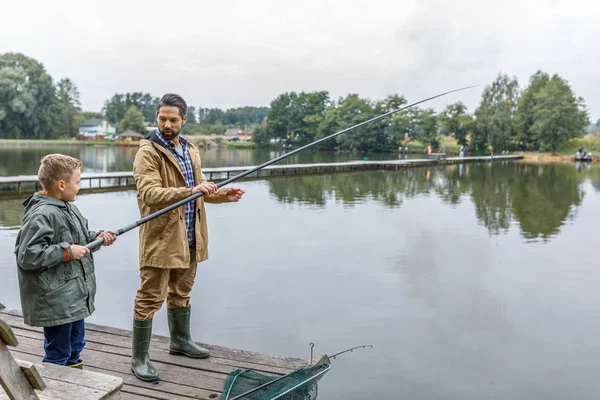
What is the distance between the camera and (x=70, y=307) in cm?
258

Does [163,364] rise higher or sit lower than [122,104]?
lower

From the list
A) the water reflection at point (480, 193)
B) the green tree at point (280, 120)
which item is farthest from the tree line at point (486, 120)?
the water reflection at point (480, 193)

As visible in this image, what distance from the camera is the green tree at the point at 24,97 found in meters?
56.4

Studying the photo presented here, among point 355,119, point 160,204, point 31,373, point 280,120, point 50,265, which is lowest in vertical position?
point 31,373

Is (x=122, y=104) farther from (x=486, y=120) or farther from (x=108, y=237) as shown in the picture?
Result: (x=108, y=237)

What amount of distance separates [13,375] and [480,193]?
18.8 m

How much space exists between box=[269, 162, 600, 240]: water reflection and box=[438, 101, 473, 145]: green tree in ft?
111

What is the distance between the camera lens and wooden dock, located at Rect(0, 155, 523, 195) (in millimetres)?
16312

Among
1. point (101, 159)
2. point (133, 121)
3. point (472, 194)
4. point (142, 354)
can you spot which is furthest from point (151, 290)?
point (133, 121)

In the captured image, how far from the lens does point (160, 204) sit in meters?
2.93

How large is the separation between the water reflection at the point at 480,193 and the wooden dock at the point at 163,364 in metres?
8.83

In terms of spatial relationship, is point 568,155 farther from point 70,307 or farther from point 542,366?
point 70,307

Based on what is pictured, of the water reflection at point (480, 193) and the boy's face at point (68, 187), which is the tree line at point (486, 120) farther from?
the boy's face at point (68, 187)

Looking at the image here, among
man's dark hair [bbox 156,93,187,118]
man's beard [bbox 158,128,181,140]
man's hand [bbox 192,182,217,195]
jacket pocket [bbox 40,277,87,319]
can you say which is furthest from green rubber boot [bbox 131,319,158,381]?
man's dark hair [bbox 156,93,187,118]
